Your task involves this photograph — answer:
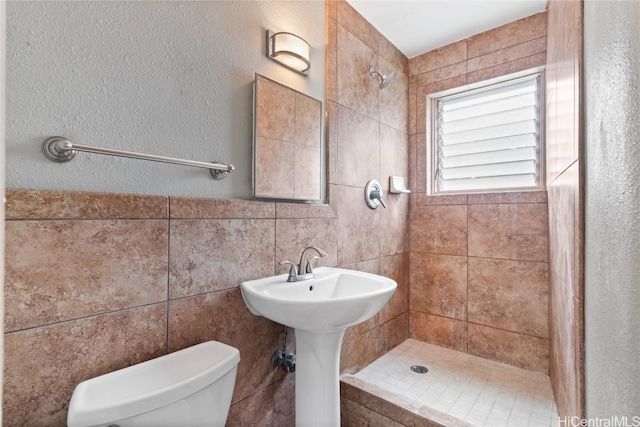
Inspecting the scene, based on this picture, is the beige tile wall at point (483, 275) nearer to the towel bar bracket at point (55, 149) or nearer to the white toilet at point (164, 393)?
the white toilet at point (164, 393)

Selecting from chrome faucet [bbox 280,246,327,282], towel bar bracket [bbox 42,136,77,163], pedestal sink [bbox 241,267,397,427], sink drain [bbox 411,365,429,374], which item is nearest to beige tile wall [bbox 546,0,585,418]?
pedestal sink [bbox 241,267,397,427]

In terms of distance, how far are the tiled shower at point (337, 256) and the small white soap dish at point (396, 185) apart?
0.26ft

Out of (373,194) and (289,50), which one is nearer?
(289,50)

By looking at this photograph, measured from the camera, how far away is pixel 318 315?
3.42 feet

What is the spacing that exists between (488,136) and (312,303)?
6.06ft

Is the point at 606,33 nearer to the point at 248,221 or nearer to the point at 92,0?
the point at 248,221

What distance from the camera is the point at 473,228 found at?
213cm

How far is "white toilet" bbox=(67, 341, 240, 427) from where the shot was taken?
2.39 ft

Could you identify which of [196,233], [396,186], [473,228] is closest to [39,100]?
[196,233]

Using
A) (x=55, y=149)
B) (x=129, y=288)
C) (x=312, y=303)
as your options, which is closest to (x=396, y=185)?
(x=312, y=303)

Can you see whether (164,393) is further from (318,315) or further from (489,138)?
(489,138)

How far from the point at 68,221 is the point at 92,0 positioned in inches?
26.5

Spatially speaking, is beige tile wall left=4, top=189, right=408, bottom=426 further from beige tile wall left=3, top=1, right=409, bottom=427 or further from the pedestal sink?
the pedestal sink

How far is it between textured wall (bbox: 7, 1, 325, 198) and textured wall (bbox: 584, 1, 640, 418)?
3.74 feet
